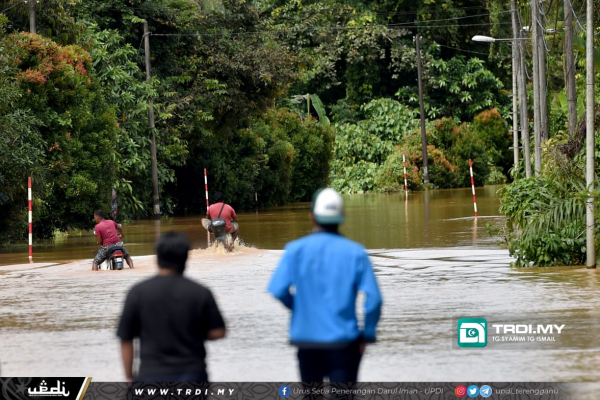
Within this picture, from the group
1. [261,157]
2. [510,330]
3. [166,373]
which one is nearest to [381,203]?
[261,157]

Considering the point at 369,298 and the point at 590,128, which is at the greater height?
the point at 590,128

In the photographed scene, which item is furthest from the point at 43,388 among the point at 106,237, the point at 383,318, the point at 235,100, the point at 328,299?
the point at 235,100

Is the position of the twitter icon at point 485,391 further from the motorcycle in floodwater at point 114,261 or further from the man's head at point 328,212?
the motorcycle in floodwater at point 114,261

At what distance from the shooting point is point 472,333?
10.2m

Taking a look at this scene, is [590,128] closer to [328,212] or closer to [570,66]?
[570,66]

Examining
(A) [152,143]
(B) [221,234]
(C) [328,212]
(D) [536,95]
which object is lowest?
(B) [221,234]

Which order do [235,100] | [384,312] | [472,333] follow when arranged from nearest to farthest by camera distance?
[472,333] < [384,312] < [235,100]

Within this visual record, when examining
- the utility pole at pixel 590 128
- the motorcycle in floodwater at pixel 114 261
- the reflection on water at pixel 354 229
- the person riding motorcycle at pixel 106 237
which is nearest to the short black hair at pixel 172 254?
the utility pole at pixel 590 128

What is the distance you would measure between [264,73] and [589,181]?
82.8 feet

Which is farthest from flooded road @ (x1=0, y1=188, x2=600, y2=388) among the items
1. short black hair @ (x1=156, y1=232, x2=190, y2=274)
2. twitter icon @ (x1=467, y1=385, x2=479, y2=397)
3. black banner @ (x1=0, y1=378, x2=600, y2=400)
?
short black hair @ (x1=156, y1=232, x2=190, y2=274)

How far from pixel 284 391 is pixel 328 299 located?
2000 millimetres

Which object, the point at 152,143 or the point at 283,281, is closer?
the point at 283,281

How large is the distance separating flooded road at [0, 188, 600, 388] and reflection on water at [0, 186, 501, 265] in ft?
0.87

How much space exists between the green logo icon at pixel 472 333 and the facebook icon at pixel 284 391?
103 inches
